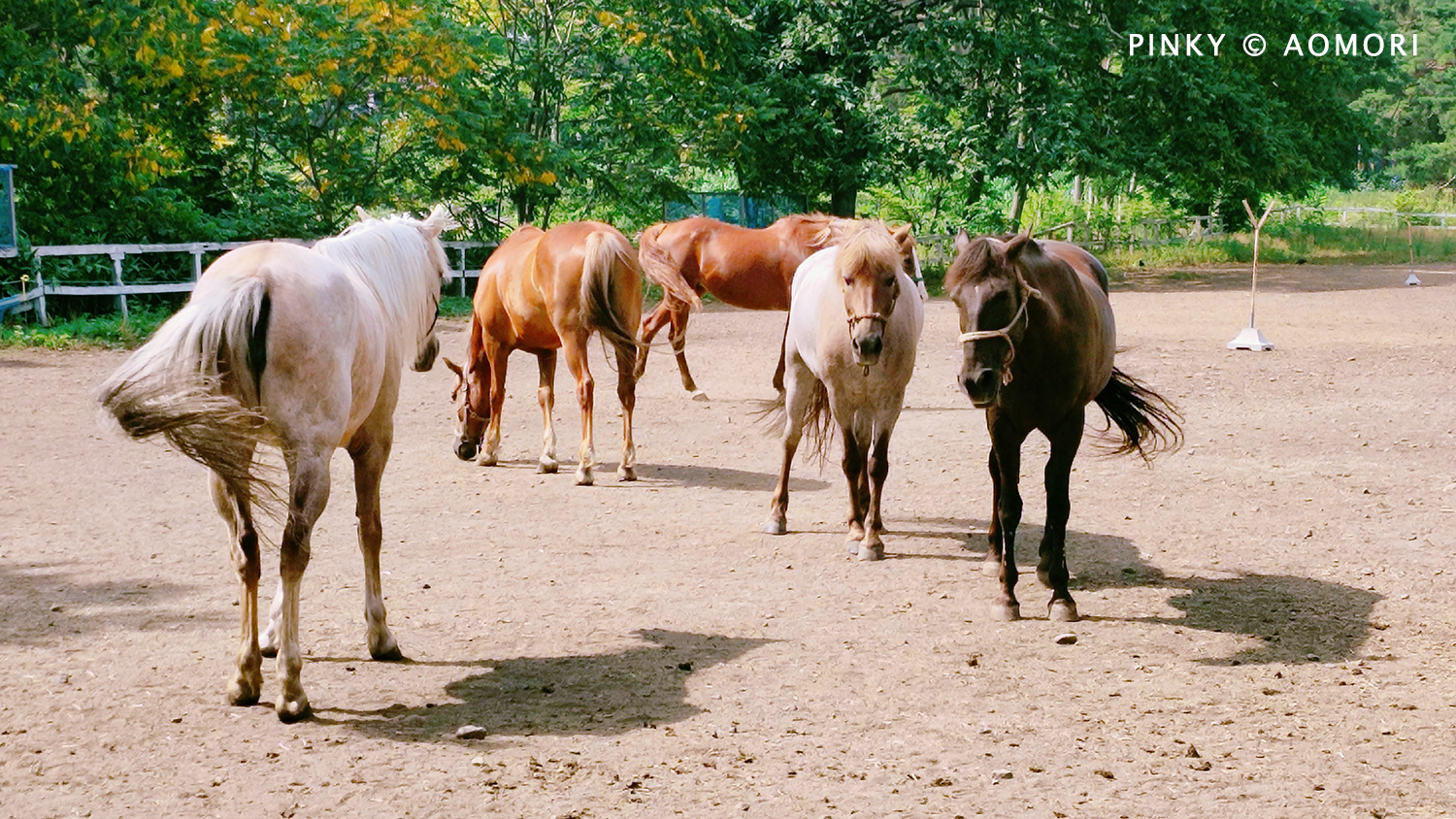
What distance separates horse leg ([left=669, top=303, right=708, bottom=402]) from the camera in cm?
1293

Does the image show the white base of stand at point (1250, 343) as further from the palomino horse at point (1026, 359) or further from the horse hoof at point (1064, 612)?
the horse hoof at point (1064, 612)

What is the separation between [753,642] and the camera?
Result: 18.3ft

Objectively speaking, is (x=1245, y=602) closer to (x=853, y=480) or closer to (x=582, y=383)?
(x=853, y=480)

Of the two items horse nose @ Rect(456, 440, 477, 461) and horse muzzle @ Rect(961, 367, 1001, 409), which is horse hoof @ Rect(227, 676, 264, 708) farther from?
horse nose @ Rect(456, 440, 477, 461)

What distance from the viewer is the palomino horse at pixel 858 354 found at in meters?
6.71

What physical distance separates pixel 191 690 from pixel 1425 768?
13.4 feet

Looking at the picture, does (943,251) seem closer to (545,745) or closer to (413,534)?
(413,534)

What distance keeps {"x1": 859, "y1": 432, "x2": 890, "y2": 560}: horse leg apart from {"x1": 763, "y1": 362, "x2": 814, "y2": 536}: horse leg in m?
0.56

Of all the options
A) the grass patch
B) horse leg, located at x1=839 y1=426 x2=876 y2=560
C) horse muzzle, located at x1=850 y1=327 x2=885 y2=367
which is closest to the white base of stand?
horse leg, located at x1=839 y1=426 x2=876 y2=560

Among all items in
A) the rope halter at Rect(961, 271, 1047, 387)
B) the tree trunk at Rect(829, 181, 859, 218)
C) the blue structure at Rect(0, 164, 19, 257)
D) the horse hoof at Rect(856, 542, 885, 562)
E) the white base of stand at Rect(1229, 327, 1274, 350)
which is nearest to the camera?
the rope halter at Rect(961, 271, 1047, 387)

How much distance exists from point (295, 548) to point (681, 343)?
29.3 feet

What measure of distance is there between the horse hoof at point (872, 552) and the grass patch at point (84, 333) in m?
11.6

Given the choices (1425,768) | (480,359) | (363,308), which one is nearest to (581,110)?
(480,359)

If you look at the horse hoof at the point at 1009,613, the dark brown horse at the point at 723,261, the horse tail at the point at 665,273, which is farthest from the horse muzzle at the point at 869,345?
the dark brown horse at the point at 723,261
